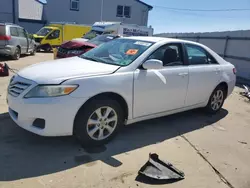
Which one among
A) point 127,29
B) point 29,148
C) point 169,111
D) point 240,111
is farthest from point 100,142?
point 127,29

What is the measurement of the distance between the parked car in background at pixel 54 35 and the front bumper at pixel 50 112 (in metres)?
17.0

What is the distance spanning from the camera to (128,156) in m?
3.69

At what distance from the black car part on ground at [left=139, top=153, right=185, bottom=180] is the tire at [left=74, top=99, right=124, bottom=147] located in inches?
30.2

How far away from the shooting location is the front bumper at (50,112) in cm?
330

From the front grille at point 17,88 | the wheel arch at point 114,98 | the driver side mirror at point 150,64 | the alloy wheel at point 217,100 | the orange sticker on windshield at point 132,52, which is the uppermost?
the orange sticker on windshield at point 132,52

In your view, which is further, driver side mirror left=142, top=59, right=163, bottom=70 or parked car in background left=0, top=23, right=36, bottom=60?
parked car in background left=0, top=23, right=36, bottom=60

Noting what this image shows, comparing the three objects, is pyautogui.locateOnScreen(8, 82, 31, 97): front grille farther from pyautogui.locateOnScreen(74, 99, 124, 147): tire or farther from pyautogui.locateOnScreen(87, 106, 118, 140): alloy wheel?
pyautogui.locateOnScreen(87, 106, 118, 140): alloy wheel

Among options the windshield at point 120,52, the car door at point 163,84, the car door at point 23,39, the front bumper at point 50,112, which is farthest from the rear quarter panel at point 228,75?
the car door at point 23,39

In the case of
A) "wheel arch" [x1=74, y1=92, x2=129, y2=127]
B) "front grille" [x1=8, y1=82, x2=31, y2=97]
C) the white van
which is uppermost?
the white van

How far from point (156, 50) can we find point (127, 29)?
1394 centimetres

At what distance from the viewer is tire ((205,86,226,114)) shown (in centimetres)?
563

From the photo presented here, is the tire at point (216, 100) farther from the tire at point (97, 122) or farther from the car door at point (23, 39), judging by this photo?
the car door at point (23, 39)

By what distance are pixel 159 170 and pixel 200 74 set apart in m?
2.41

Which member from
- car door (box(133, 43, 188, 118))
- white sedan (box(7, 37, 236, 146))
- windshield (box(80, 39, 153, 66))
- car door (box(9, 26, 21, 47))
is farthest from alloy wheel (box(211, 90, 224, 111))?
car door (box(9, 26, 21, 47))
